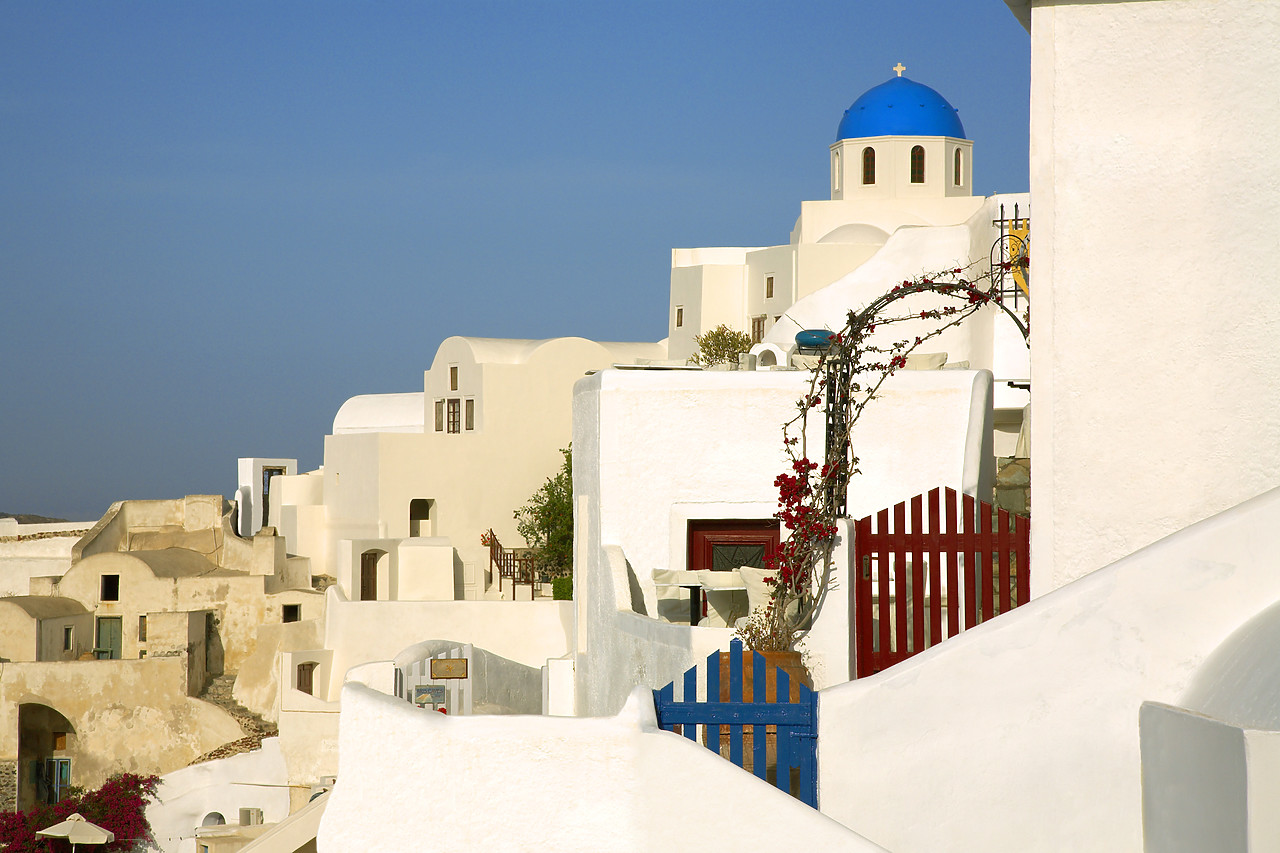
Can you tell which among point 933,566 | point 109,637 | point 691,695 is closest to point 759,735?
point 691,695

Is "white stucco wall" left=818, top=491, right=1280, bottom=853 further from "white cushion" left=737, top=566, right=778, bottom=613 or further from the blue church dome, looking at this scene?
the blue church dome

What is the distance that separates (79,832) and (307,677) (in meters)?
4.87

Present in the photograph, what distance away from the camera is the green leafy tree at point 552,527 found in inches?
1161

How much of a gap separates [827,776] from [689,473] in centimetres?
788

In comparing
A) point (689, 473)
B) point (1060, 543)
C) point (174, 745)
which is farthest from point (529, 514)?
point (1060, 543)

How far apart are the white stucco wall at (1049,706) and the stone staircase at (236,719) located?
76.5 ft

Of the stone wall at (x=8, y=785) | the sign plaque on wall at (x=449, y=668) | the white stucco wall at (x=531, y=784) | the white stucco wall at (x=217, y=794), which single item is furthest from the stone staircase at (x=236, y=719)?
the white stucco wall at (x=531, y=784)

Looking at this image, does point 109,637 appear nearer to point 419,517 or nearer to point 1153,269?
point 419,517

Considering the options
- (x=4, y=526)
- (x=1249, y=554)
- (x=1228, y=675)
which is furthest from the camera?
(x=4, y=526)

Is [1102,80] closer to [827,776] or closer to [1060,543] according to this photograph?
[1060,543]

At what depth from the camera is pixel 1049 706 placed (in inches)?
202

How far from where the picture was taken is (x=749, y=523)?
13.1 meters

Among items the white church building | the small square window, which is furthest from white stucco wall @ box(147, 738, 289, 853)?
the white church building

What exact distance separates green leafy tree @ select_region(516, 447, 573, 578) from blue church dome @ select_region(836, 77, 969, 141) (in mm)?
12067
